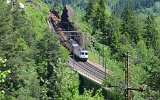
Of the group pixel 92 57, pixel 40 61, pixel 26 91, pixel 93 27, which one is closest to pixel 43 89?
pixel 26 91

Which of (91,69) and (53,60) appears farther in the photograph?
(91,69)

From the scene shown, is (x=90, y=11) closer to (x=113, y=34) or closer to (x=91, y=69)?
(x=113, y=34)

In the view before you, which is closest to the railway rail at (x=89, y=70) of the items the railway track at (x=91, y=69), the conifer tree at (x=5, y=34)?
the railway track at (x=91, y=69)

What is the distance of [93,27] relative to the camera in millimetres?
114062

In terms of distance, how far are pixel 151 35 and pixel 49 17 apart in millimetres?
27075

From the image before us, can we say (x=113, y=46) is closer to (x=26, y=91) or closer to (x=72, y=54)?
(x=72, y=54)

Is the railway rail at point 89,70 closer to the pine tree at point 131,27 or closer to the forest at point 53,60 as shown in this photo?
the forest at point 53,60

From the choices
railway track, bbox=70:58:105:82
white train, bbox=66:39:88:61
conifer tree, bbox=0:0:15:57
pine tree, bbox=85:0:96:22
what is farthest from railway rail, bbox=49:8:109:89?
pine tree, bbox=85:0:96:22

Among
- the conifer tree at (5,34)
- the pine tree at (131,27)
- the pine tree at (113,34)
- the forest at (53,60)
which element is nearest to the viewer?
the conifer tree at (5,34)

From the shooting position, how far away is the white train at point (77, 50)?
78125 millimetres

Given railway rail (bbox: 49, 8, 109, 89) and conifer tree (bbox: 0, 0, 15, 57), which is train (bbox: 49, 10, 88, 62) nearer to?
railway rail (bbox: 49, 8, 109, 89)

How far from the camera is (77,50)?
262 ft

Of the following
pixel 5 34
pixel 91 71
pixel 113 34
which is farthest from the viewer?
pixel 113 34

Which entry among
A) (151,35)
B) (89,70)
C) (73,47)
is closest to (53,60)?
(89,70)
